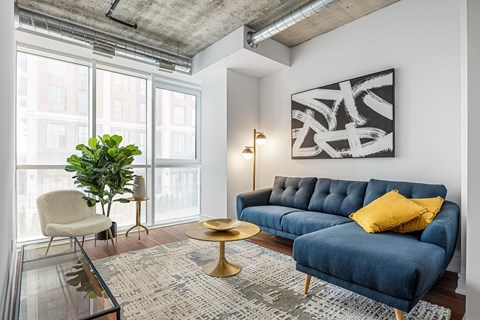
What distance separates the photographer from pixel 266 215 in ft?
11.1

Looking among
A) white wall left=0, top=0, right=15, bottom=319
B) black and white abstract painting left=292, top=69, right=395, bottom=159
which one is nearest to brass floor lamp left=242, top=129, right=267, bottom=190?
black and white abstract painting left=292, top=69, right=395, bottom=159

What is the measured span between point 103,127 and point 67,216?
1.54m

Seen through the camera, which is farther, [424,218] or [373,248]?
[424,218]

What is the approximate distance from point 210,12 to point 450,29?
2.74m

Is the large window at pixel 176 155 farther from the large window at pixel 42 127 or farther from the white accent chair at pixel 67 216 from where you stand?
the white accent chair at pixel 67 216

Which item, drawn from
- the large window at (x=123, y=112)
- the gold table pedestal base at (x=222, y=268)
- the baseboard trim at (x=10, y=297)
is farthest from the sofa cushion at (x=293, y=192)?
the baseboard trim at (x=10, y=297)

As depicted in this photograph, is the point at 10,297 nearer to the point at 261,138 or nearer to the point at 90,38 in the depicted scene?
the point at 90,38

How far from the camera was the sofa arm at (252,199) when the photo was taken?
12.3ft

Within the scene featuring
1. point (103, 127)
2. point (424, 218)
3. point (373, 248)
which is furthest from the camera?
point (103, 127)

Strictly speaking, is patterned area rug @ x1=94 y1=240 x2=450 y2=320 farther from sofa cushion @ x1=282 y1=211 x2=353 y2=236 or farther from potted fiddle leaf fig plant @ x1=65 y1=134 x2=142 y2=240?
potted fiddle leaf fig plant @ x1=65 y1=134 x2=142 y2=240

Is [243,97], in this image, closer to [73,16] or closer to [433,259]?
[73,16]

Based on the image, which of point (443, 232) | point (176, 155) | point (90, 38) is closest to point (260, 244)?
point (443, 232)

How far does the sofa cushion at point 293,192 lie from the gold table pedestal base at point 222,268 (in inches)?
53.0

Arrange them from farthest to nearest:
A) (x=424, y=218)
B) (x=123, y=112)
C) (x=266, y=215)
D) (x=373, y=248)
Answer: (x=123, y=112)
(x=266, y=215)
(x=424, y=218)
(x=373, y=248)
